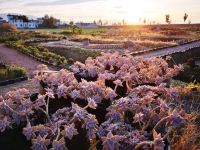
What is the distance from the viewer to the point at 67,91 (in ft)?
13.4

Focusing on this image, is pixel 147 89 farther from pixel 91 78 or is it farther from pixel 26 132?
pixel 26 132

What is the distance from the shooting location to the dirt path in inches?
771

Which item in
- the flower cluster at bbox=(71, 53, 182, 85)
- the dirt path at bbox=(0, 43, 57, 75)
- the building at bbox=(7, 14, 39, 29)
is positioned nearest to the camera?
the flower cluster at bbox=(71, 53, 182, 85)

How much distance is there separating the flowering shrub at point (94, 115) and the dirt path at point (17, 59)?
1442 centimetres

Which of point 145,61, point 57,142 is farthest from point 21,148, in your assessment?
point 145,61

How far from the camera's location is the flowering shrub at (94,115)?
336 cm

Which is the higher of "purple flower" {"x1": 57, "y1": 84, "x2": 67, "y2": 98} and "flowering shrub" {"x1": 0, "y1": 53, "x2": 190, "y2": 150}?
"purple flower" {"x1": 57, "y1": 84, "x2": 67, "y2": 98}

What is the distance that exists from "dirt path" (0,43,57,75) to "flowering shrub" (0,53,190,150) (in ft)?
47.3

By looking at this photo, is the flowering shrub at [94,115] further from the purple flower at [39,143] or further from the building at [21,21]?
the building at [21,21]

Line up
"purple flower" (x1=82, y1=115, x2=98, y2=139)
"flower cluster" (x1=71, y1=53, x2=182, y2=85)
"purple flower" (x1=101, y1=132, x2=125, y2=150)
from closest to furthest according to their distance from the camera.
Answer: "purple flower" (x1=101, y1=132, x2=125, y2=150) → "purple flower" (x1=82, y1=115, x2=98, y2=139) → "flower cluster" (x1=71, y1=53, x2=182, y2=85)

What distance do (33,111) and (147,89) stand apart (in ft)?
3.64

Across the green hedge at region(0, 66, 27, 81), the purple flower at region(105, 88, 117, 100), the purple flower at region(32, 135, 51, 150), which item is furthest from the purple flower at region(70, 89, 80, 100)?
the green hedge at region(0, 66, 27, 81)

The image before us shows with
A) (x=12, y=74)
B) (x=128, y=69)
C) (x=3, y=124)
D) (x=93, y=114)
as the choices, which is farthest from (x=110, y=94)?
(x=12, y=74)

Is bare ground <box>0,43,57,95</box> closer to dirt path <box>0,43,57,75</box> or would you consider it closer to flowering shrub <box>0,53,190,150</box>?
dirt path <box>0,43,57,75</box>
